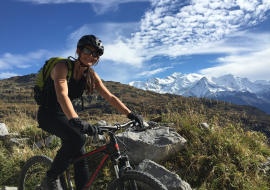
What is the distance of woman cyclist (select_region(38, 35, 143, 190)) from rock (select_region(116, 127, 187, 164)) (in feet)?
5.86

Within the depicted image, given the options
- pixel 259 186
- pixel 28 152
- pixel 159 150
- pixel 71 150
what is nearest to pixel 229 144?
pixel 259 186

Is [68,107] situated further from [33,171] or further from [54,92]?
[33,171]

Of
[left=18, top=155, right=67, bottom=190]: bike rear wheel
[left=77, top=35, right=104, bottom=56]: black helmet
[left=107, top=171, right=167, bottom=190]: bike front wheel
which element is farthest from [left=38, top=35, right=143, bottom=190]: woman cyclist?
[left=107, top=171, right=167, bottom=190]: bike front wheel

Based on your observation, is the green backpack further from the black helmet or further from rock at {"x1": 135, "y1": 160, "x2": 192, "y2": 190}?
rock at {"x1": 135, "y1": 160, "x2": 192, "y2": 190}

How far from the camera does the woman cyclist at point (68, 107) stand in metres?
2.24

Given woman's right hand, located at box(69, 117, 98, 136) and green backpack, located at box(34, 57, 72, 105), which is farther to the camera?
green backpack, located at box(34, 57, 72, 105)

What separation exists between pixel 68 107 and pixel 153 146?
260cm

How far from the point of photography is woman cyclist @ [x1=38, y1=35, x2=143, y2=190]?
2.24 m

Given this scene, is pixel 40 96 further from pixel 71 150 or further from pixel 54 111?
pixel 71 150

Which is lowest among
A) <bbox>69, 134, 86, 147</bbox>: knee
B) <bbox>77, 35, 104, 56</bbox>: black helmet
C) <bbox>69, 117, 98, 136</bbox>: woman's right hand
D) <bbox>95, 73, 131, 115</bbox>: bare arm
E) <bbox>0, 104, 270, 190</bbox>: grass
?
<bbox>0, 104, 270, 190</bbox>: grass

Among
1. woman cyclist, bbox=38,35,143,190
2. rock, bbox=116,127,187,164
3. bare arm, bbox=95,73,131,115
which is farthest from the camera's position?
rock, bbox=116,127,187,164

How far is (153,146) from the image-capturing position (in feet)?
13.5

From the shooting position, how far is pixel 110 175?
3.76 meters

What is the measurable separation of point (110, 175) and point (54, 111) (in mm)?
2090
